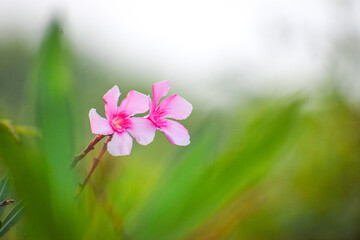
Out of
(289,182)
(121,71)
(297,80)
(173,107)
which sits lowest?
(173,107)

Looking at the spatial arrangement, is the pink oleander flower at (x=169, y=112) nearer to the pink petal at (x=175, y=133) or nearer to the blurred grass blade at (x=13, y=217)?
the pink petal at (x=175, y=133)

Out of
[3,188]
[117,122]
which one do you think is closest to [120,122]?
[117,122]

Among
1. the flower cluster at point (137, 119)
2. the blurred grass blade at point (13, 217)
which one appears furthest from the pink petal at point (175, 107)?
the blurred grass blade at point (13, 217)

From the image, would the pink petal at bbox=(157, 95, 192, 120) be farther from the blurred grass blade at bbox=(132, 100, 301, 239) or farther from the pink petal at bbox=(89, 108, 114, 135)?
the blurred grass blade at bbox=(132, 100, 301, 239)

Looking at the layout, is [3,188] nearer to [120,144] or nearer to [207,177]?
[120,144]

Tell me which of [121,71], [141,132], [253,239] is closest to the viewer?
[141,132]

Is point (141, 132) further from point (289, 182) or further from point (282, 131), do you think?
point (289, 182)

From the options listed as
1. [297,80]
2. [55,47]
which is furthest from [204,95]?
[55,47]

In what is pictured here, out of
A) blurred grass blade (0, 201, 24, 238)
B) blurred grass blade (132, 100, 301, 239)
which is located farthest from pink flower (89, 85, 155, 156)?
blurred grass blade (132, 100, 301, 239)
